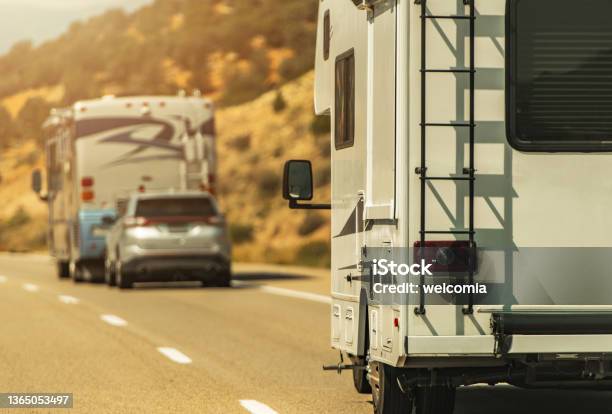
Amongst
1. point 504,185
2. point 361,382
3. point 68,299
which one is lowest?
point 68,299

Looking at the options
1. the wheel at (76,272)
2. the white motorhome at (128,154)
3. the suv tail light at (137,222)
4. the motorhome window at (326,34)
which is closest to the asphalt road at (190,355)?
the suv tail light at (137,222)

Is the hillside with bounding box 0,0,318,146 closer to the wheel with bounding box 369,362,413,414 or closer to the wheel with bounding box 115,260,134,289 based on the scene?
the wheel with bounding box 115,260,134,289

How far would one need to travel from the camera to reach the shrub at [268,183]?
61.6 meters

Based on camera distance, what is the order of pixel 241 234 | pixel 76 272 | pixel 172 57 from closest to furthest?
pixel 76 272, pixel 241 234, pixel 172 57

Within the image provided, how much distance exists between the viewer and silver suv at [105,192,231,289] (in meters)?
25.7

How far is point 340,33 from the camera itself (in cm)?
1026

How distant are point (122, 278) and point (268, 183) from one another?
118 ft

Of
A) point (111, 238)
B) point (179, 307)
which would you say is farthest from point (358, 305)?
point (111, 238)

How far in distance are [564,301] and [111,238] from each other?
64.6 ft

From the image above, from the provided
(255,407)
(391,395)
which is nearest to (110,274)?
(255,407)

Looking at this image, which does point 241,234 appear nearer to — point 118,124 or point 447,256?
point 118,124

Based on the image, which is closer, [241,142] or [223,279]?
[223,279]

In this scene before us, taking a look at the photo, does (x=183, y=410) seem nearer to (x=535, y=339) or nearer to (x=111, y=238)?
(x=535, y=339)

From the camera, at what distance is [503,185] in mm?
8422
